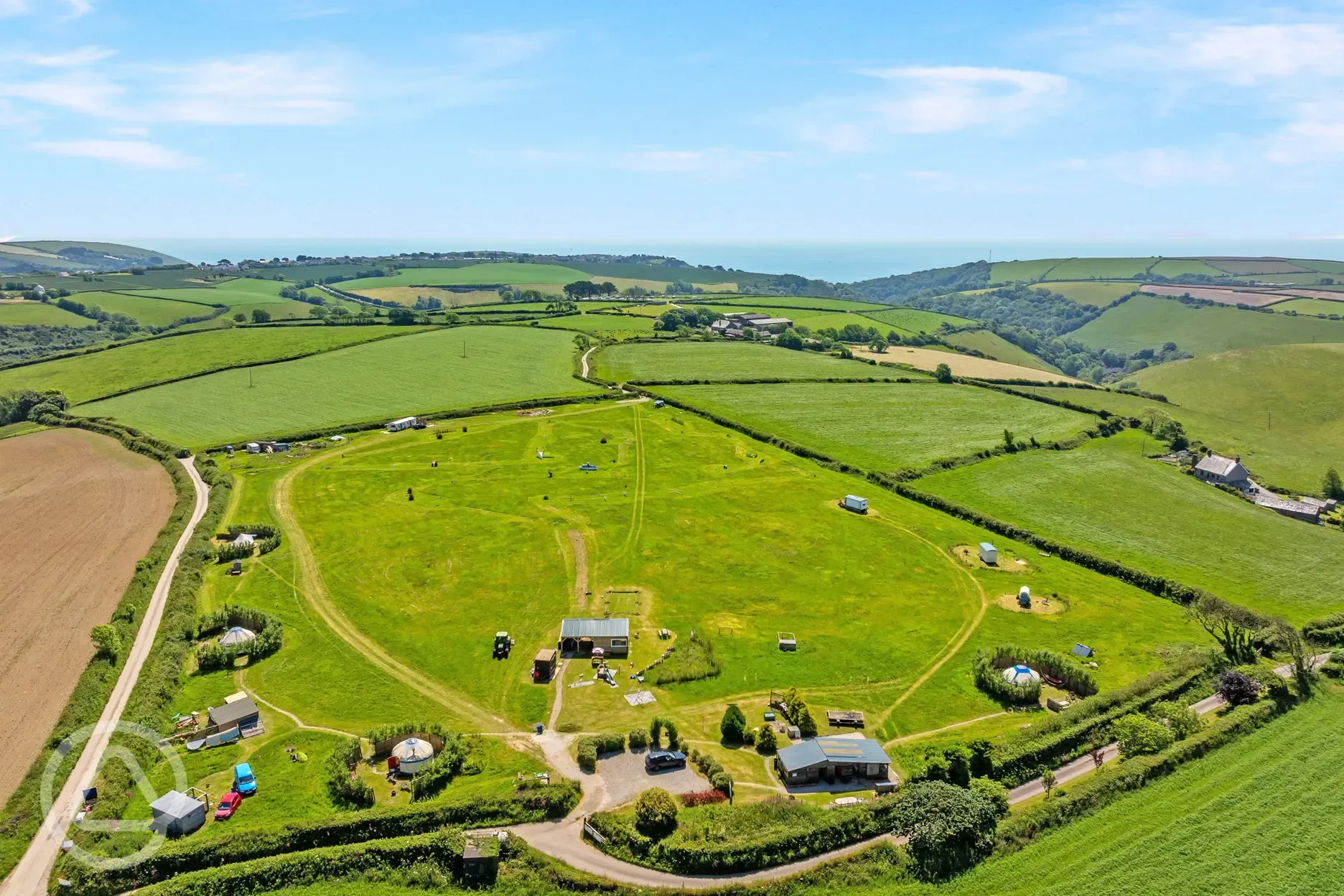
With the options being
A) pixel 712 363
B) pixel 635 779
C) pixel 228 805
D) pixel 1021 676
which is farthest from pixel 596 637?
pixel 712 363

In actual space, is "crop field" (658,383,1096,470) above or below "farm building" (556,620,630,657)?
above

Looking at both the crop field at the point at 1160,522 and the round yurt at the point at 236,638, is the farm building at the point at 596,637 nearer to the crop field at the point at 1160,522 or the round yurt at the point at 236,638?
the round yurt at the point at 236,638

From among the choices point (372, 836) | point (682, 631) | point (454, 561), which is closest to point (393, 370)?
point (454, 561)

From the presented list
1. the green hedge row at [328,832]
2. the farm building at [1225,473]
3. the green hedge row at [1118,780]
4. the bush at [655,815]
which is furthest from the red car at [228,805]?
the farm building at [1225,473]

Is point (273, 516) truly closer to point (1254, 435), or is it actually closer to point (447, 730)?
point (447, 730)

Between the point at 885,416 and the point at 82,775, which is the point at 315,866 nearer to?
the point at 82,775

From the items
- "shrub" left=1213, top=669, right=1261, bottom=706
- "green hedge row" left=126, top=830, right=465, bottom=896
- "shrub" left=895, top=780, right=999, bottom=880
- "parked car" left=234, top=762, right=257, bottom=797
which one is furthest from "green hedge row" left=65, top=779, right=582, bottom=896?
"shrub" left=1213, top=669, right=1261, bottom=706
